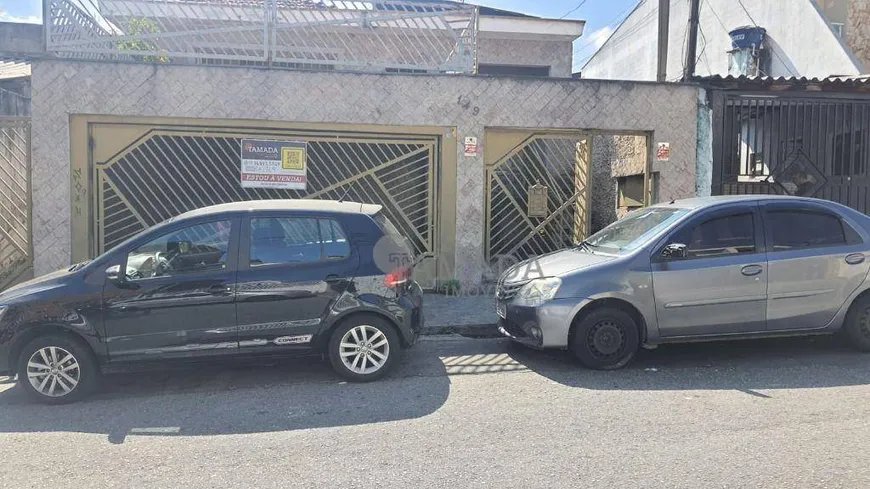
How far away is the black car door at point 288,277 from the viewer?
5.13 metres

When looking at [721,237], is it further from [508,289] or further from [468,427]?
[468,427]

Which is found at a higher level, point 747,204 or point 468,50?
point 468,50

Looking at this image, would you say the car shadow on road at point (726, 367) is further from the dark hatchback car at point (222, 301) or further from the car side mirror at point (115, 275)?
the car side mirror at point (115, 275)

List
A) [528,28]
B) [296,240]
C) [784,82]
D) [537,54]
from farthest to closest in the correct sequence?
[537,54] < [528,28] < [784,82] < [296,240]

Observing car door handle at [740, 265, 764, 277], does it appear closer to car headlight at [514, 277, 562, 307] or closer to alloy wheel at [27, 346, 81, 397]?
car headlight at [514, 277, 562, 307]

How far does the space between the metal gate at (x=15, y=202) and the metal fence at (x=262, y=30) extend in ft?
4.21

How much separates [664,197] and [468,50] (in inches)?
152

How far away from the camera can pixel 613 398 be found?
4.86m

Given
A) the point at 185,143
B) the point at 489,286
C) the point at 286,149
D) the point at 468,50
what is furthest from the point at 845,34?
the point at 185,143

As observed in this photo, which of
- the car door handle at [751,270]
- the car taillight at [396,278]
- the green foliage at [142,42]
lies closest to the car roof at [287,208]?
the car taillight at [396,278]

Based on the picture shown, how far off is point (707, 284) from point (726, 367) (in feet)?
2.70

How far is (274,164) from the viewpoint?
8.72 m

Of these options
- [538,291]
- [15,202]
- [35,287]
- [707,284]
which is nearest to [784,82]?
[707,284]

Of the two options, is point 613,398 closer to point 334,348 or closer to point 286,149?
point 334,348
